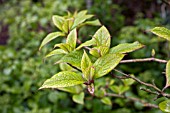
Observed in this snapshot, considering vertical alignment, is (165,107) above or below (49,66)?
above

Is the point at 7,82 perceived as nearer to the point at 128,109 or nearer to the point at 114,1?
the point at 128,109

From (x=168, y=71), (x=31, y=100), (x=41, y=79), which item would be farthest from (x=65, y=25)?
(x=31, y=100)

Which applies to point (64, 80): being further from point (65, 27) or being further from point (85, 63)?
point (65, 27)

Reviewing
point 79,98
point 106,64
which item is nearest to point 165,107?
point 106,64

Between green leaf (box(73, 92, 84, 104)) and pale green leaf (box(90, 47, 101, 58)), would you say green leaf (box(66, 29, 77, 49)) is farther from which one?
green leaf (box(73, 92, 84, 104))

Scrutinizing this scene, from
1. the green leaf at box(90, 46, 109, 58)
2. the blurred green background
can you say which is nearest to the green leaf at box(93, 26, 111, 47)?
the green leaf at box(90, 46, 109, 58)

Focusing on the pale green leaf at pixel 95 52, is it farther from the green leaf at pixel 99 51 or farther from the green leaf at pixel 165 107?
the green leaf at pixel 165 107
